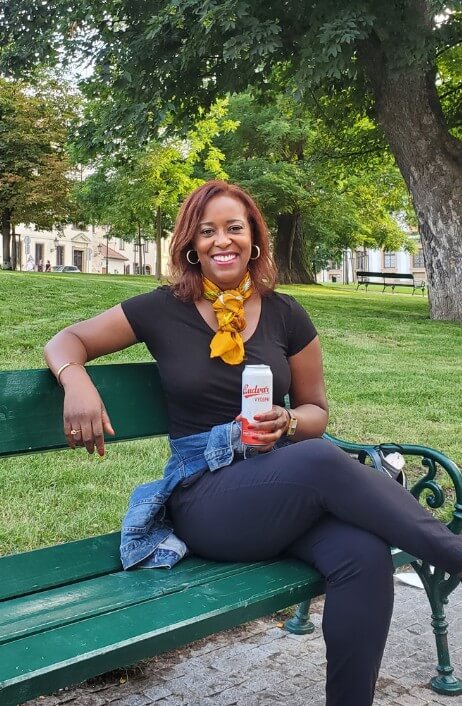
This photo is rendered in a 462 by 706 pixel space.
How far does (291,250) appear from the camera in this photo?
32250 millimetres

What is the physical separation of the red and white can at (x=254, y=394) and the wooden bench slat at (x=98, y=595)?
41cm

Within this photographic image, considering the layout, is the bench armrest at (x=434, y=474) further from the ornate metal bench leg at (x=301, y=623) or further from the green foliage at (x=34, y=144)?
the green foliage at (x=34, y=144)

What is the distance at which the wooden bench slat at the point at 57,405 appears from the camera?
8.45ft

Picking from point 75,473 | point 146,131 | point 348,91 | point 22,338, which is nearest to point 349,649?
point 75,473

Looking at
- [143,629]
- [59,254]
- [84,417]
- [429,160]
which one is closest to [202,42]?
[429,160]

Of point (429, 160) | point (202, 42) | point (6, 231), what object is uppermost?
point (6, 231)

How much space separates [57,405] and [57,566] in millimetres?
573

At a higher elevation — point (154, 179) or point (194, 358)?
point (154, 179)

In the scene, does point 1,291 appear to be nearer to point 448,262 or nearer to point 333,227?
point 448,262

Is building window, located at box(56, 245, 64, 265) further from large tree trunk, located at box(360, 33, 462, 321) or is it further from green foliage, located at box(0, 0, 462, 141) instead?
large tree trunk, located at box(360, 33, 462, 321)

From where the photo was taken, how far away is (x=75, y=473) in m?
4.54

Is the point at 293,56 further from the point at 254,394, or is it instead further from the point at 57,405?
the point at 254,394

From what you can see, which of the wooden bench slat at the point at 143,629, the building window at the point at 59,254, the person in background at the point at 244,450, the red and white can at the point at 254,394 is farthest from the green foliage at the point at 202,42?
the building window at the point at 59,254

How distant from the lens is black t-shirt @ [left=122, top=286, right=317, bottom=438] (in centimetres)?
262
